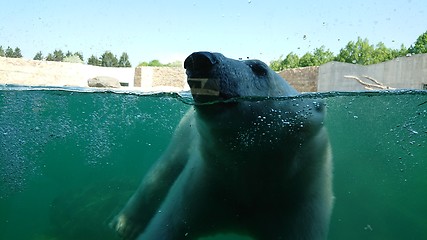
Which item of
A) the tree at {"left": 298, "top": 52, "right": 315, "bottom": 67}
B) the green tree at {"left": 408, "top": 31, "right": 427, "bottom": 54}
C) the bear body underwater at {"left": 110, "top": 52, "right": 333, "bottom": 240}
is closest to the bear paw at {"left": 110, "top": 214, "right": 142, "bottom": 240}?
the bear body underwater at {"left": 110, "top": 52, "right": 333, "bottom": 240}

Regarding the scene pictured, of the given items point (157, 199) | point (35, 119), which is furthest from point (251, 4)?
point (35, 119)

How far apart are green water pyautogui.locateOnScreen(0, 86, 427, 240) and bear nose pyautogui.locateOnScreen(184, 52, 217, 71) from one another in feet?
4.51

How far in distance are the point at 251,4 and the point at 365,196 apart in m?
1.78

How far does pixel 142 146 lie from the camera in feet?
10.9

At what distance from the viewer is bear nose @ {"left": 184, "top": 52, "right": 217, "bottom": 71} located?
160cm

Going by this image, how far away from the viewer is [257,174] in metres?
2.25

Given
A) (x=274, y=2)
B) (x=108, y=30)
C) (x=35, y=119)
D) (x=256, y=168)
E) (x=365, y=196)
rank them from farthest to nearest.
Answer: (x=35, y=119) < (x=365, y=196) < (x=108, y=30) < (x=274, y=2) < (x=256, y=168)

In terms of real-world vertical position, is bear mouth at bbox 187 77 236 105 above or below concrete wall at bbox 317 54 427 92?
below

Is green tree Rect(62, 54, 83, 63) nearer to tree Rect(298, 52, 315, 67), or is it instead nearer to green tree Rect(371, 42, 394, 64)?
tree Rect(298, 52, 315, 67)

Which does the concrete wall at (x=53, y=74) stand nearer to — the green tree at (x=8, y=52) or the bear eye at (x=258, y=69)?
the green tree at (x=8, y=52)

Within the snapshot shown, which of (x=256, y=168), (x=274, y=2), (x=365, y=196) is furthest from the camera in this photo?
(x=365, y=196)

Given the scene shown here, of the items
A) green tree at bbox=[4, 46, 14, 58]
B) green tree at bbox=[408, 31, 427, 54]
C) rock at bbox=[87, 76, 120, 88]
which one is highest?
green tree at bbox=[408, 31, 427, 54]

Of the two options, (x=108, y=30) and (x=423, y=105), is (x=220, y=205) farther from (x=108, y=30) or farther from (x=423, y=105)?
(x=423, y=105)

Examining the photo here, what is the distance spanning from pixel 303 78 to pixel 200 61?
196cm
